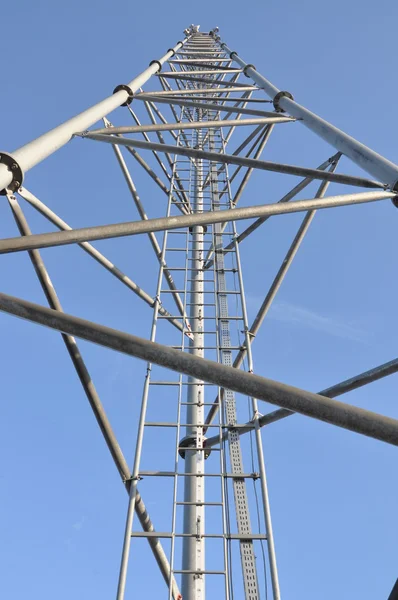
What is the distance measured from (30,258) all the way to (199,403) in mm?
2347

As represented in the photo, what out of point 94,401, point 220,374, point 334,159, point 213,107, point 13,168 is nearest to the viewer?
point 220,374

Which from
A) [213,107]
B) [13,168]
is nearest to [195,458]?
[13,168]

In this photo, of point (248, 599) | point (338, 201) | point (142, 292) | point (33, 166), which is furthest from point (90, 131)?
point (248, 599)

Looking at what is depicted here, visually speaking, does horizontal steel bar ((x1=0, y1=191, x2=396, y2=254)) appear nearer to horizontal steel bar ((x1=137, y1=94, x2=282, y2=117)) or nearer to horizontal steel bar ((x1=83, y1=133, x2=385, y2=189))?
horizontal steel bar ((x1=83, y1=133, x2=385, y2=189))

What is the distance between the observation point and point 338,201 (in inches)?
154

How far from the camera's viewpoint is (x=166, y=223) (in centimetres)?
330

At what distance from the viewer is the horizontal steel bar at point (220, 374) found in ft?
7.17

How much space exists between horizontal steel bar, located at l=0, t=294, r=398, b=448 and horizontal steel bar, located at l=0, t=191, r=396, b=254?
35 cm

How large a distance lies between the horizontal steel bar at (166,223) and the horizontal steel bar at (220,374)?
35 cm

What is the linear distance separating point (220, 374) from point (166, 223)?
1.23 meters

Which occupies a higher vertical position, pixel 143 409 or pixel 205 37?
pixel 205 37

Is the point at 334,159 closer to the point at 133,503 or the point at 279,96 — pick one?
the point at 279,96

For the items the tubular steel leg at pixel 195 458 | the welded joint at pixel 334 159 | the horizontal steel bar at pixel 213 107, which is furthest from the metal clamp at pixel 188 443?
the horizontal steel bar at pixel 213 107

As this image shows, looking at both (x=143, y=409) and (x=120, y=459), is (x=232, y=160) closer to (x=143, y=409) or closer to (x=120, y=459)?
(x=143, y=409)
